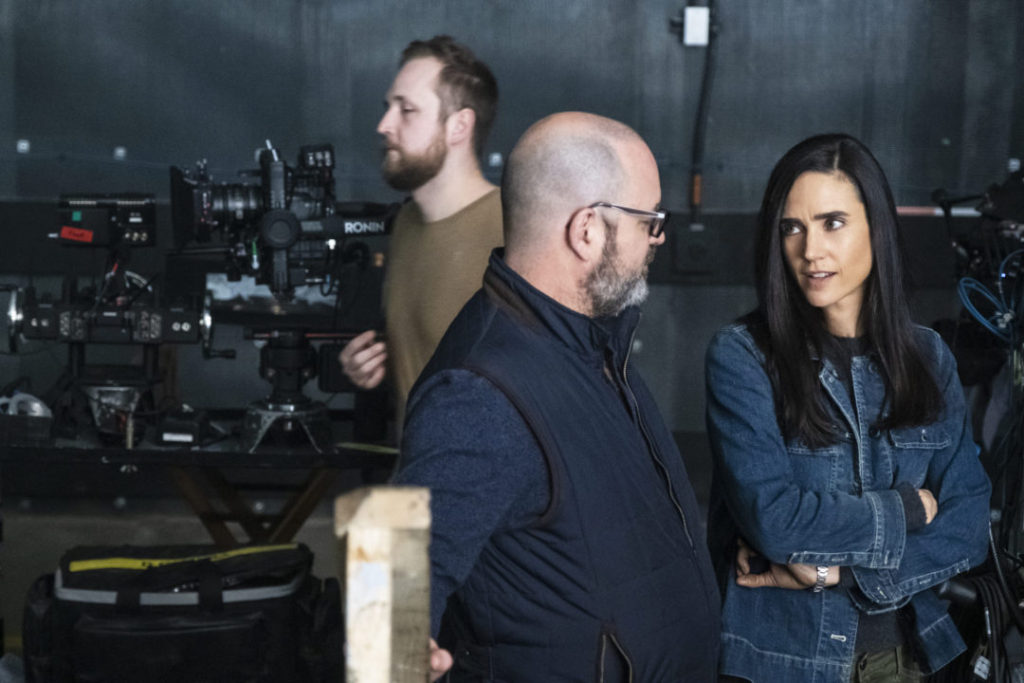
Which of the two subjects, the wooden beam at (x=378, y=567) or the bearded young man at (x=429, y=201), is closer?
the wooden beam at (x=378, y=567)

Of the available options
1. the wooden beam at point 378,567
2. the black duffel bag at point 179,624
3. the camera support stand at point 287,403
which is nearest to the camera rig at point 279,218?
the camera support stand at point 287,403

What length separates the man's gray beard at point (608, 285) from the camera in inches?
60.5

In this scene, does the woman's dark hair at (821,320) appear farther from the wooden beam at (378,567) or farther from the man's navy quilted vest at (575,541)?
the wooden beam at (378,567)

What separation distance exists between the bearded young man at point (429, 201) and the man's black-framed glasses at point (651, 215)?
976 mm

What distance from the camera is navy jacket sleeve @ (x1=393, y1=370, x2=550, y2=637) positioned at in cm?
131

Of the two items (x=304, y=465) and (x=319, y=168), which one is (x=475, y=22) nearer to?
(x=319, y=168)

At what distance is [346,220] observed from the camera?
131 inches

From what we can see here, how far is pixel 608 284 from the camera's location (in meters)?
1.54

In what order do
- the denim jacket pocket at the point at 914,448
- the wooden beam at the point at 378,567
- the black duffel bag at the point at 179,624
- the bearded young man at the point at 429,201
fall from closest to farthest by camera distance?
the wooden beam at the point at 378,567, the denim jacket pocket at the point at 914,448, the bearded young man at the point at 429,201, the black duffel bag at the point at 179,624

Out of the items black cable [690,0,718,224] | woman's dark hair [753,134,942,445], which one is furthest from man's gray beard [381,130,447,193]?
black cable [690,0,718,224]

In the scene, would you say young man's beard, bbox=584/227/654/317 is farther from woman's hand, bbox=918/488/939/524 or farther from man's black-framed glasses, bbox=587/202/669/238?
woman's hand, bbox=918/488/939/524

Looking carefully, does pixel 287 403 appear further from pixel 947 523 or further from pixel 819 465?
pixel 947 523

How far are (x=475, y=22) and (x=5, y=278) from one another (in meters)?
2.19

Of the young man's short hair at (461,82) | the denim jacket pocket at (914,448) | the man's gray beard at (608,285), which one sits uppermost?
the young man's short hair at (461,82)
